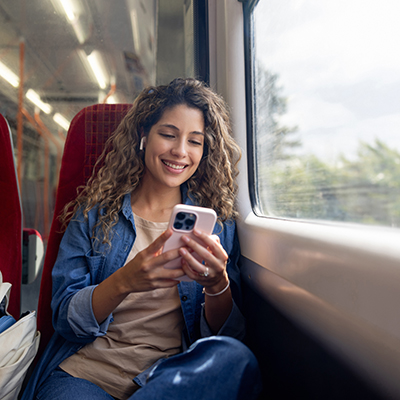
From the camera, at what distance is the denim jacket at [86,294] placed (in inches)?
34.4

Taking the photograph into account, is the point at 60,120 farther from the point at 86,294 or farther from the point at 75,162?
the point at 86,294

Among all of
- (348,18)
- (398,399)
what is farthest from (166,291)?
(348,18)

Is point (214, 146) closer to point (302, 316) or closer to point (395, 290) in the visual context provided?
point (302, 316)

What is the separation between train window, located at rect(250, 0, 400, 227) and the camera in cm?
56

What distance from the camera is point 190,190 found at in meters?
1.17

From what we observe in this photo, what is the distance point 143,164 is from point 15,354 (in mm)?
684

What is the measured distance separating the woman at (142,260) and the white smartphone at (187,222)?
0.02 m

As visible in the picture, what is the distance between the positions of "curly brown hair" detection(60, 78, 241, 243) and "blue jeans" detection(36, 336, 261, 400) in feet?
1.83

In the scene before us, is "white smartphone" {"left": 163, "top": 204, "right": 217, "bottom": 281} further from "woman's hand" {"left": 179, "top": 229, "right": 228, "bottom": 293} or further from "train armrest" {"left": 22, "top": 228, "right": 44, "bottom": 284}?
"train armrest" {"left": 22, "top": 228, "right": 44, "bottom": 284}

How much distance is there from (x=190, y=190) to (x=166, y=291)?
1.19ft

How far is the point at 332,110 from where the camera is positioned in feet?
2.36

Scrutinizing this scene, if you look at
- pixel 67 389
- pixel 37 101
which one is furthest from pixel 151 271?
pixel 37 101

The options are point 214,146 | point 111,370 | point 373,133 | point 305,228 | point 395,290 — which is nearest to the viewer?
point 395,290

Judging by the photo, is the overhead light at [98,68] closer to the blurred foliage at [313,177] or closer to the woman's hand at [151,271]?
the blurred foliage at [313,177]
